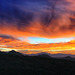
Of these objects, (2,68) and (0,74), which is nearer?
(0,74)

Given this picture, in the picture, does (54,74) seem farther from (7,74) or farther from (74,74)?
(7,74)

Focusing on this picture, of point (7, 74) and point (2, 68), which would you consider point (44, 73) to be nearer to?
point (7, 74)

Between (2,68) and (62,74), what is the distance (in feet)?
35.4

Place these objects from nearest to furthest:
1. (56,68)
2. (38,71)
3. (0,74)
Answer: (0,74)
(38,71)
(56,68)

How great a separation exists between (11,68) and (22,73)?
3029mm

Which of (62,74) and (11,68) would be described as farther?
(11,68)

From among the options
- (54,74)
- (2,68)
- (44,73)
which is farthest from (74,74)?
(2,68)

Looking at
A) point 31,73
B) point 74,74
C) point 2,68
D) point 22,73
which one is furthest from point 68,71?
point 2,68

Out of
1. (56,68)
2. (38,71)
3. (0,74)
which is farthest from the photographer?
(56,68)

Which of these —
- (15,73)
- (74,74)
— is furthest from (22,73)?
(74,74)

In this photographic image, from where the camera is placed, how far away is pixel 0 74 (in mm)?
22094

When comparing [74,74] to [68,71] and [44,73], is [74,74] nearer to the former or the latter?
[68,71]

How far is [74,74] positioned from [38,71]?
20.0 ft

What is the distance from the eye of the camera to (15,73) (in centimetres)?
2253
